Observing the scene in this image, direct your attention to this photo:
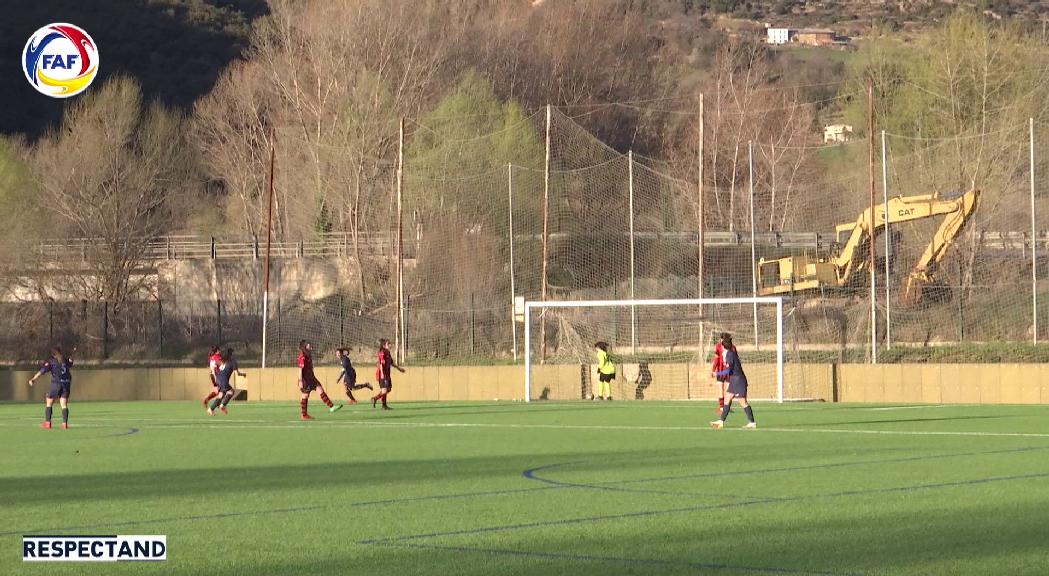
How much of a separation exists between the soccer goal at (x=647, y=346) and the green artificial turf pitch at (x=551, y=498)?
46.0ft

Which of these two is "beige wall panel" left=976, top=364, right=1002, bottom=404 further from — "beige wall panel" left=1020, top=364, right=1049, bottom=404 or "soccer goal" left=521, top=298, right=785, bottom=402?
"soccer goal" left=521, top=298, right=785, bottom=402

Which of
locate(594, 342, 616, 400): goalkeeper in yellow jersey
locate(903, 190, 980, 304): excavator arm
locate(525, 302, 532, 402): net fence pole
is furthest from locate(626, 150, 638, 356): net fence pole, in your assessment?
locate(903, 190, 980, 304): excavator arm

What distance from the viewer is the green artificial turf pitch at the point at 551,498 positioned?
34.8 feet

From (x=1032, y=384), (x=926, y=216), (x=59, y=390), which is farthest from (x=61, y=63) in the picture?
(x=1032, y=384)

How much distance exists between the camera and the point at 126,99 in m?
77.4

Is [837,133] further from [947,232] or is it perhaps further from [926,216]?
[947,232]

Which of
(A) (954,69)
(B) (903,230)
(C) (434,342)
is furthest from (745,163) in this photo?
(C) (434,342)

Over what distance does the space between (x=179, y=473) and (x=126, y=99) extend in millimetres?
62677

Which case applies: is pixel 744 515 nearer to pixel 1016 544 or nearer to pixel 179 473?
pixel 1016 544

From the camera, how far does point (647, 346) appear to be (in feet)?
145

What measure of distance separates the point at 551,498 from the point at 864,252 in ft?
122

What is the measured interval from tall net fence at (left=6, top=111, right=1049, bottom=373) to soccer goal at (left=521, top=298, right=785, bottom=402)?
183 mm

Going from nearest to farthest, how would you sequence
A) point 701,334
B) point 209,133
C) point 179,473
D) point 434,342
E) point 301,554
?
point 301,554, point 179,473, point 701,334, point 434,342, point 209,133

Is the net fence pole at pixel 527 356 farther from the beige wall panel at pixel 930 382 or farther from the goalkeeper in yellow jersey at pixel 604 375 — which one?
the beige wall panel at pixel 930 382
